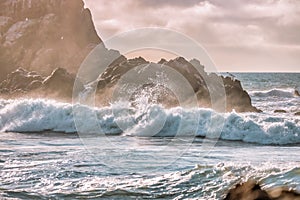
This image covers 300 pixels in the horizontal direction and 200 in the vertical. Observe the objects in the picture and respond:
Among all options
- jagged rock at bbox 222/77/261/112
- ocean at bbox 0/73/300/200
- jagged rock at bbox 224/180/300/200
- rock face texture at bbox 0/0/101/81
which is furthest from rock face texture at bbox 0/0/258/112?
jagged rock at bbox 224/180/300/200

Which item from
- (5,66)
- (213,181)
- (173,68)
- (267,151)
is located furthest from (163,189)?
(5,66)

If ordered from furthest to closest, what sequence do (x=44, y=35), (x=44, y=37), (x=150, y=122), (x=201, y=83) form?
1. (x=44, y=35)
2. (x=44, y=37)
3. (x=201, y=83)
4. (x=150, y=122)

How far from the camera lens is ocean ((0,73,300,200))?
40.9ft

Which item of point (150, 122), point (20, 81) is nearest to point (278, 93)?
point (20, 81)

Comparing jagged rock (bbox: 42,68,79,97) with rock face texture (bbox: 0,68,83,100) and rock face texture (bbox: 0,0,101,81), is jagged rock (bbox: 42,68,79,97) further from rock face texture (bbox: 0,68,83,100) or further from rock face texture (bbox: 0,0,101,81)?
rock face texture (bbox: 0,0,101,81)

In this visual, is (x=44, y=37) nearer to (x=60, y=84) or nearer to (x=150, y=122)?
(x=60, y=84)

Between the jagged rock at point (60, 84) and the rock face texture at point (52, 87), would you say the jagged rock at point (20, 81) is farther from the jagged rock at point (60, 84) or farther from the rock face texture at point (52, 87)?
the jagged rock at point (60, 84)

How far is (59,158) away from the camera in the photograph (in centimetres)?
1720

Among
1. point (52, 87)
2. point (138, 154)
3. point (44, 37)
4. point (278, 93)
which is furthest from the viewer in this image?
point (44, 37)

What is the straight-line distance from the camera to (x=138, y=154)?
18391mm

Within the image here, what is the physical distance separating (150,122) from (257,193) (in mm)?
19104

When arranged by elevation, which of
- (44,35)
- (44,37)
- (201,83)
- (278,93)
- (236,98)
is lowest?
(236,98)

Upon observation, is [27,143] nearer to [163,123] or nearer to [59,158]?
[59,158]

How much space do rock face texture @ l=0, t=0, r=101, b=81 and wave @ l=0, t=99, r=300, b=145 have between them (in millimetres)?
35280
